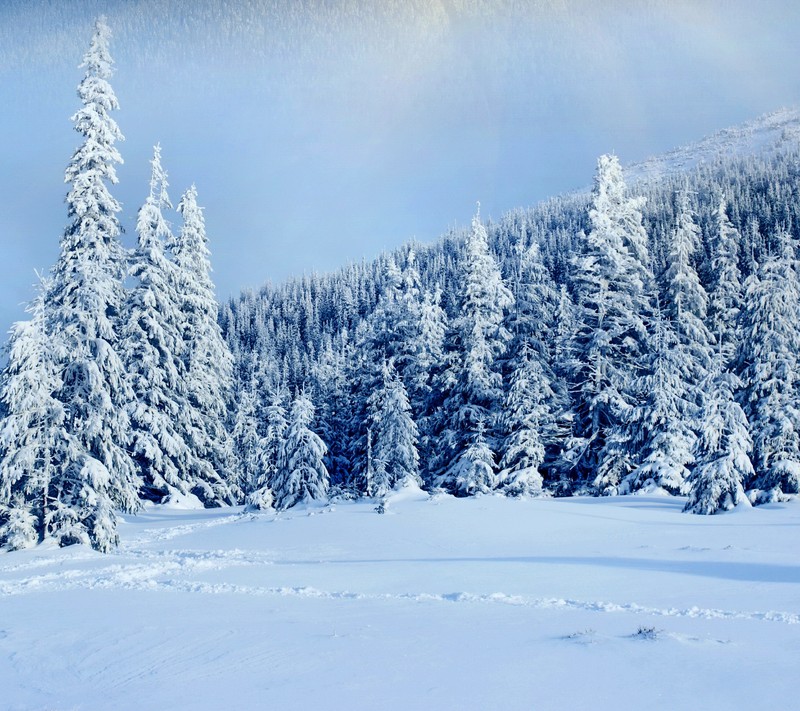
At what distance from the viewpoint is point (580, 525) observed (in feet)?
54.2

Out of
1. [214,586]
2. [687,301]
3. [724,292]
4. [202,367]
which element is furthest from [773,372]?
[202,367]

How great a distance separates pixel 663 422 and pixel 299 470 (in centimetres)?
1504

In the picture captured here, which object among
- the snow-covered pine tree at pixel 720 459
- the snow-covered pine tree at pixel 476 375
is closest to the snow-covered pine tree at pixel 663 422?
the snow-covered pine tree at pixel 720 459

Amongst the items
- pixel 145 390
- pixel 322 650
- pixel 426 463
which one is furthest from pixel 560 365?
pixel 322 650

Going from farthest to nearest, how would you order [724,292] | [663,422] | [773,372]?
1. [724,292]
2. [663,422]
3. [773,372]

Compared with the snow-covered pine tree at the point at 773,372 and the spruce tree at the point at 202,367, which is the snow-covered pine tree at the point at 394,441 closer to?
the spruce tree at the point at 202,367

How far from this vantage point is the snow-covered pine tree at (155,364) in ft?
105

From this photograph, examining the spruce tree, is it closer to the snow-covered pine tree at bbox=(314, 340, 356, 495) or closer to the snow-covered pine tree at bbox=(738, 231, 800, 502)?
the snow-covered pine tree at bbox=(314, 340, 356, 495)

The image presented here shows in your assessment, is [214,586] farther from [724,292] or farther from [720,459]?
[724,292]

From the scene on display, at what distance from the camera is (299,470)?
97.0 ft

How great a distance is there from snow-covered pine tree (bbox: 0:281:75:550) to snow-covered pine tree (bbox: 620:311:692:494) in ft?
65.3

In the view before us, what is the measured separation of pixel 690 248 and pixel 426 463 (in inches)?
716

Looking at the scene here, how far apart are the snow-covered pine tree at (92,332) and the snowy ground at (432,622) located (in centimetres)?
335

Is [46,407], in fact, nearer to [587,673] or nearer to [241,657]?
[241,657]
